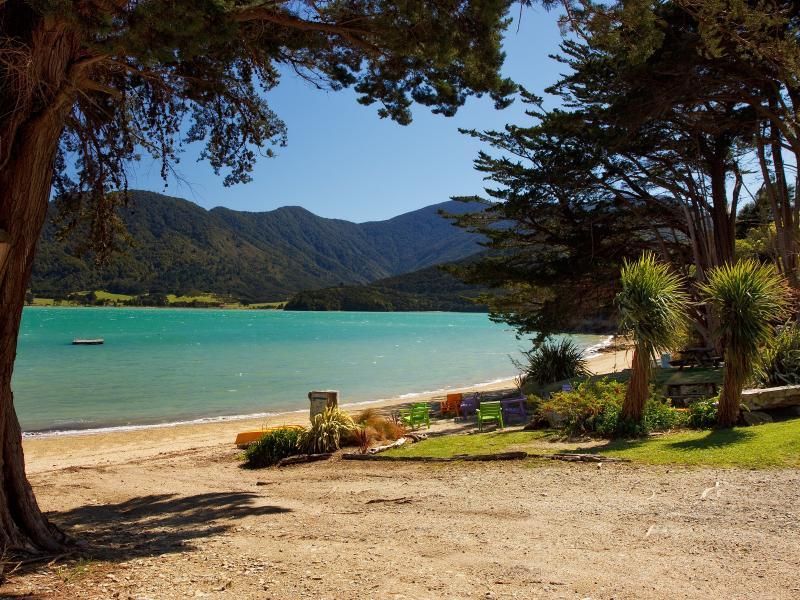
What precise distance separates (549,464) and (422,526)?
3.02 meters

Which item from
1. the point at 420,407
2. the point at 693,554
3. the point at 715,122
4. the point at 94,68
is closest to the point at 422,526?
the point at 693,554

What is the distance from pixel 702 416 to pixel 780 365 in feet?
7.94

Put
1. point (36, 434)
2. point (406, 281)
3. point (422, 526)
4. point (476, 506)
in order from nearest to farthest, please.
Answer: point (422, 526)
point (476, 506)
point (36, 434)
point (406, 281)

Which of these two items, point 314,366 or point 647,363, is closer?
point 647,363

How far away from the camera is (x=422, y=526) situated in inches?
221

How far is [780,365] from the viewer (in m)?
11.0

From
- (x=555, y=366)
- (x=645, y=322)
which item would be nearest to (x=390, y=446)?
(x=645, y=322)

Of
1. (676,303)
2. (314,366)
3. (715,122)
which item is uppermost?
(715,122)

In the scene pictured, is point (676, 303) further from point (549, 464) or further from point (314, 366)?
point (314, 366)

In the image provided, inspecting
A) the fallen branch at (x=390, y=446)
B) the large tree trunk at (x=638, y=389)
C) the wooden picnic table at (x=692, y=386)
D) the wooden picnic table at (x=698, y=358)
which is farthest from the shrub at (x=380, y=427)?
the wooden picnic table at (x=698, y=358)

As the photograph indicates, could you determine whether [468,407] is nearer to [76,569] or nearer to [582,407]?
[582,407]

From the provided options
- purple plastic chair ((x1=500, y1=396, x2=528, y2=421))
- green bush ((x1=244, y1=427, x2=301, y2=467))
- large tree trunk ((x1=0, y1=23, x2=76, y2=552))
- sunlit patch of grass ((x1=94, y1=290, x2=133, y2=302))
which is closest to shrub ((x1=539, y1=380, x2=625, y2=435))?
purple plastic chair ((x1=500, y1=396, x2=528, y2=421))

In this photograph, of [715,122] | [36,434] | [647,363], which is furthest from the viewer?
[36,434]

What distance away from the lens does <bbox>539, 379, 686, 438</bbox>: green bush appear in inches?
382
